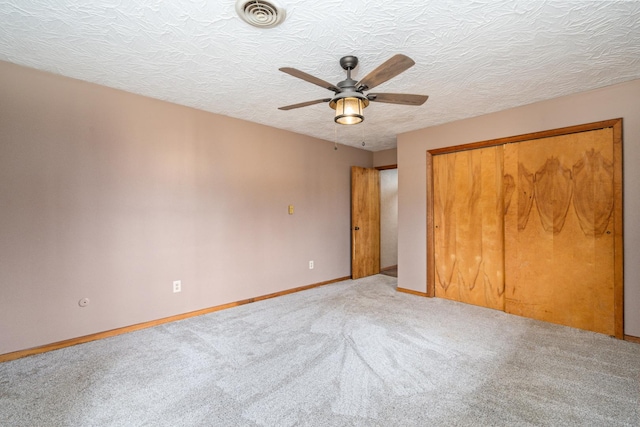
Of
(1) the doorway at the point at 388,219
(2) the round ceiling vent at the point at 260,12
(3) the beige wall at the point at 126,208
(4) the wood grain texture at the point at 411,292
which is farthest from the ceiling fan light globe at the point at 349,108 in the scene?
(1) the doorway at the point at 388,219

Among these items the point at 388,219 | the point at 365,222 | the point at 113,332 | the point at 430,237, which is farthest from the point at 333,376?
the point at 388,219

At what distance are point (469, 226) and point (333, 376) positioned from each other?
8.74 ft

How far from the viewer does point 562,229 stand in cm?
304

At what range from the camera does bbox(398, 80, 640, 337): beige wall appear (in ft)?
8.68

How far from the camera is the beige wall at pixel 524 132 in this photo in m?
2.65

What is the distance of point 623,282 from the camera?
8.83ft

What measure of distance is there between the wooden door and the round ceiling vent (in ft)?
11.3

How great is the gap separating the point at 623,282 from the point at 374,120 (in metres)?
2.93

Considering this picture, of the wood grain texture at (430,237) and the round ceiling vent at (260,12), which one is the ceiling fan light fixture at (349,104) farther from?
the wood grain texture at (430,237)

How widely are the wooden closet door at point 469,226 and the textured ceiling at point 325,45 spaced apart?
0.92 metres

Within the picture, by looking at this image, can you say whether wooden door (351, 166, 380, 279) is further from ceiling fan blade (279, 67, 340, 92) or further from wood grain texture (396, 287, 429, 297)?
ceiling fan blade (279, 67, 340, 92)

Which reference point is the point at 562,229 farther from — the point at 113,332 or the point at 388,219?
the point at 113,332

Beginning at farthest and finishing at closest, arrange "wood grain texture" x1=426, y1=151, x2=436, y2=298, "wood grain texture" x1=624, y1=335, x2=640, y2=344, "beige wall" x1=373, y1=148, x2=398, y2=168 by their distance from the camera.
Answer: "beige wall" x1=373, y1=148, x2=398, y2=168 < "wood grain texture" x1=426, y1=151, x2=436, y2=298 < "wood grain texture" x1=624, y1=335, x2=640, y2=344

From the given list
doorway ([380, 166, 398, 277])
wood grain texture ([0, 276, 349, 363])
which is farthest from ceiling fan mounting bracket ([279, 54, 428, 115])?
doorway ([380, 166, 398, 277])
